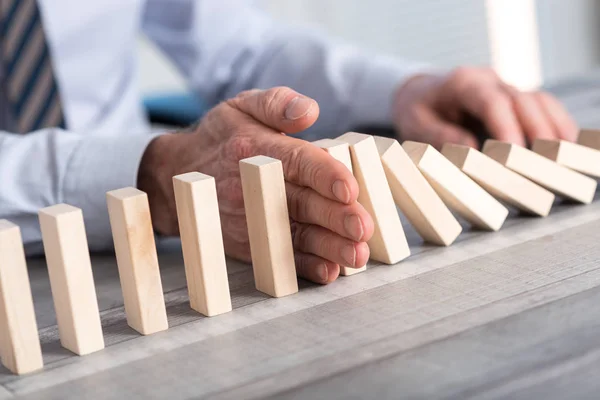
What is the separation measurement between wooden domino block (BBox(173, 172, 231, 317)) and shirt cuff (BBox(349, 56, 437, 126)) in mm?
874

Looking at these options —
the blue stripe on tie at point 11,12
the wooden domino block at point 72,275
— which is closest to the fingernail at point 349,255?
the wooden domino block at point 72,275

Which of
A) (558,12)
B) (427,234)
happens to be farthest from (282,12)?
(427,234)

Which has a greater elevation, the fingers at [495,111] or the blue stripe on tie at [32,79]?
the blue stripe on tie at [32,79]

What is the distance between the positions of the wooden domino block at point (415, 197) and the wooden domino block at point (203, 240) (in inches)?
7.6

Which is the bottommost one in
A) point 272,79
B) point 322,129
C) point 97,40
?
point 322,129

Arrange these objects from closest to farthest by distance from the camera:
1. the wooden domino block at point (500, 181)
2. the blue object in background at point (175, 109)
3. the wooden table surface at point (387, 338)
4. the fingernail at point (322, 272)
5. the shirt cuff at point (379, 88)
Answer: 1. the wooden table surface at point (387, 338)
2. the fingernail at point (322, 272)
3. the wooden domino block at point (500, 181)
4. the shirt cuff at point (379, 88)
5. the blue object in background at point (175, 109)

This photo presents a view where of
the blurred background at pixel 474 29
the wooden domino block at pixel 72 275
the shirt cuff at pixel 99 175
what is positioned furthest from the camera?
the blurred background at pixel 474 29

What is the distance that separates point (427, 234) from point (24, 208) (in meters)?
0.52

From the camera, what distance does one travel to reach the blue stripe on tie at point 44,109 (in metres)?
Answer: 1.37

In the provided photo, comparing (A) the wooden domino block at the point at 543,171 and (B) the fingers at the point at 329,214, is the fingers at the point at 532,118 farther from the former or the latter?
(B) the fingers at the point at 329,214

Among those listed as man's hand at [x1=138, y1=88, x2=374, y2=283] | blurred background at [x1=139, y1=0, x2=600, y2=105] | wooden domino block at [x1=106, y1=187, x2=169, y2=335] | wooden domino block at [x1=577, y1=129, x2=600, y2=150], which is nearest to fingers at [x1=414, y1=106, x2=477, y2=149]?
wooden domino block at [x1=577, y1=129, x2=600, y2=150]

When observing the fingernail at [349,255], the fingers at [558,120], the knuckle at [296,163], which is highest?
the knuckle at [296,163]

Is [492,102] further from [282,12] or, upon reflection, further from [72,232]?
[282,12]

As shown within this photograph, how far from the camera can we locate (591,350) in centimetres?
55
